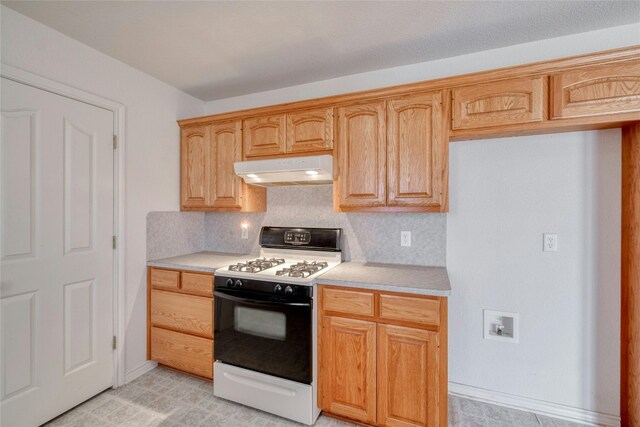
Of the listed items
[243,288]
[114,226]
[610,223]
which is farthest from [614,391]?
[114,226]

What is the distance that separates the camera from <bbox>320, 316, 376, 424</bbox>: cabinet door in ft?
5.81

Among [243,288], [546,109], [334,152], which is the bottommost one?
[243,288]

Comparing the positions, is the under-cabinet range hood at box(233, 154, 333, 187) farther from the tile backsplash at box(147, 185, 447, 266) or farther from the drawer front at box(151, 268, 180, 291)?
the drawer front at box(151, 268, 180, 291)

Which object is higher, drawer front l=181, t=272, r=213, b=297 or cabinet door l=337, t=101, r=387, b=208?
cabinet door l=337, t=101, r=387, b=208

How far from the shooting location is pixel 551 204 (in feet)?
6.42

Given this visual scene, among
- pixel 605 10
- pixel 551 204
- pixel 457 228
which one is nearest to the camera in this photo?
pixel 605 10

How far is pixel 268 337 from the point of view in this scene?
1.95 metres

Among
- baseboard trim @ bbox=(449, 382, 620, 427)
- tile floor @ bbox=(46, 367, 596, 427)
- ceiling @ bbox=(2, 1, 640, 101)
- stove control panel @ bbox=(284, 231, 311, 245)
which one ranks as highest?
ceiling @ bbox=(2, 1, 640, 101)

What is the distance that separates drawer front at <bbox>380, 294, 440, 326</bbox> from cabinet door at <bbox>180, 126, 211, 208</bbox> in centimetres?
183

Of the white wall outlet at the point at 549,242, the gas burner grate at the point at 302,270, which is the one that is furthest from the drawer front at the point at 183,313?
the white wall outlet at the point at 549,242

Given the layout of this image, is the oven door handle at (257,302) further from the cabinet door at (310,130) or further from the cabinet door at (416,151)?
the cabinet door at (310,130)

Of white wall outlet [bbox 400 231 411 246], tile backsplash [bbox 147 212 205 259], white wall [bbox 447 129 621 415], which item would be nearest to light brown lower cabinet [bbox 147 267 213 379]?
tile backsplash [bbox 147 212 205 259]

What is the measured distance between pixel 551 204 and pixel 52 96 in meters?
3.34

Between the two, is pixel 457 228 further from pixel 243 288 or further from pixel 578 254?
pixel 243 288
